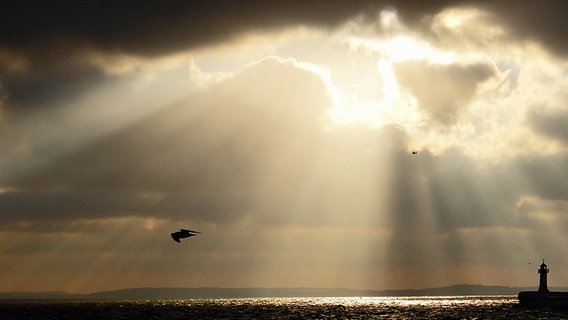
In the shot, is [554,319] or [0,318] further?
[0,318]

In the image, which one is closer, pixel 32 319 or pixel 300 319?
pixel 300 319

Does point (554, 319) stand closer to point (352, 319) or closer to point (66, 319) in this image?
point (352, 319)

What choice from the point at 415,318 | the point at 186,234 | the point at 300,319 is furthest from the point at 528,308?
the point at 186,234

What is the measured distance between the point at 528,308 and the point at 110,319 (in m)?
98.7

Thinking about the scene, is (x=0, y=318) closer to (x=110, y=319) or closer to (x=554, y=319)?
A: (x=110, y=319)

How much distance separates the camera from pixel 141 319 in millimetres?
151000

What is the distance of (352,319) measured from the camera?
14512 cm

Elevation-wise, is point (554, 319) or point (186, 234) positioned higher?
point (186, 234)

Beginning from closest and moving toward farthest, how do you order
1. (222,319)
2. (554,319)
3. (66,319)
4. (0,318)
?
(554,319)
(222,319)
(66,319)
(0,318)

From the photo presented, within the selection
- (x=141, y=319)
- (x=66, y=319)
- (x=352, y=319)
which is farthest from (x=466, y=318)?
(x=66, y=319)

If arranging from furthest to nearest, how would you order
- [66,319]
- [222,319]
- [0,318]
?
[0,318], [66,319], [222,319]

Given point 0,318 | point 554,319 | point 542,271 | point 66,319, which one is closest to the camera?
point 554,319

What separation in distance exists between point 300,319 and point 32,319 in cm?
5029

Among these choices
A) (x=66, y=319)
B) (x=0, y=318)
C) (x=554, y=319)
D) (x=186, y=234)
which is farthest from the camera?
(x=0, y=318)
